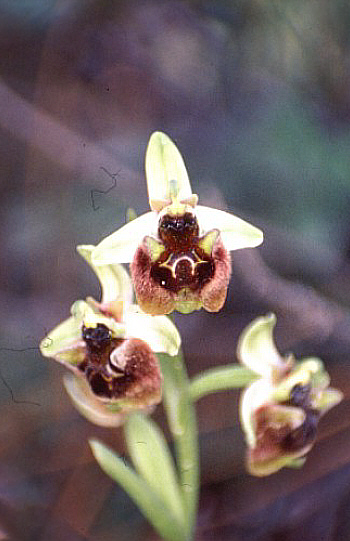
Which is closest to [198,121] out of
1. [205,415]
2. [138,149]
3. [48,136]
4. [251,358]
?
[138,149]

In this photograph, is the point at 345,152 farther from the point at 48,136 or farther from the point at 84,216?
the point at 48,136

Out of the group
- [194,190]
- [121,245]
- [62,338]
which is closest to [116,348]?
[62,338]

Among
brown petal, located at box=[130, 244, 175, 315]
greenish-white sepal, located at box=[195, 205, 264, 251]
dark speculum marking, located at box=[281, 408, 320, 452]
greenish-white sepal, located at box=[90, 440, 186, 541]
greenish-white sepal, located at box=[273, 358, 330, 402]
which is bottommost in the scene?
greenish-white sepal, located at box=[90, 440, 186, 541]

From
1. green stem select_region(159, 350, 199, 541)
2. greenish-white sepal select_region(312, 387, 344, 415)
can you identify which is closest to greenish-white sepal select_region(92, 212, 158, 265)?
green stem select_region(159, 350, 199, 541)

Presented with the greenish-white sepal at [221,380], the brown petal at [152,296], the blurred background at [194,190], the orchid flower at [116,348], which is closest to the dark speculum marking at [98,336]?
the orchid flower at [116,348]

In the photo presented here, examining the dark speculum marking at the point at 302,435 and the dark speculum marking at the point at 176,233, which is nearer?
the dark speculum marking at the point at 176,233

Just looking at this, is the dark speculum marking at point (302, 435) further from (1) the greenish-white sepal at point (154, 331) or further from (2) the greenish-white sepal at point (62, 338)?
(2) the greenish-white sepal at point (62, 338)

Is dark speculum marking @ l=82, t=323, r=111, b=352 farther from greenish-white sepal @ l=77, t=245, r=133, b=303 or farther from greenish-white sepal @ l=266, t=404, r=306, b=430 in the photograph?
greenish-white sepal @ l=266, t=404, r=306, b=430
